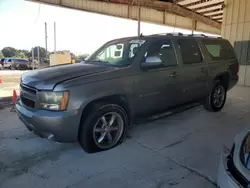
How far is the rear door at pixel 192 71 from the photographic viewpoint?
438cm

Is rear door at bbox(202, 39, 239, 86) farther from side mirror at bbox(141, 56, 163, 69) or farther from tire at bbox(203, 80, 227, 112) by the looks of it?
side mirror at bbox(141, 56, 163, 69)

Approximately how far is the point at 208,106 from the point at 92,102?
332 centimetres

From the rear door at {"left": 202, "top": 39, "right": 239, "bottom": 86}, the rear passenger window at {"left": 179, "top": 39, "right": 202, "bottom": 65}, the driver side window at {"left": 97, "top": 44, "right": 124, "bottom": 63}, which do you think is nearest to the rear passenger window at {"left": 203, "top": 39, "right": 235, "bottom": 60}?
the rear door at {"left": 202, "top": 39, "right": 239, "bottom": 86}

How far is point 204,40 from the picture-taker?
197 inches

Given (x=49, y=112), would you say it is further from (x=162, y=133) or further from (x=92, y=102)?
(x=162, y=133)

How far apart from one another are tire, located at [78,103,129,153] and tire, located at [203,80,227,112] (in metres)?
2.62

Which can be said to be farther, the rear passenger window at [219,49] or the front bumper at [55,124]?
the rear passenger window at [219,49]

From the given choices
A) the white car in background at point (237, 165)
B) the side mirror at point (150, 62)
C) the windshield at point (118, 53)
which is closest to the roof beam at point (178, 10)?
the windshield at point (118, 53)

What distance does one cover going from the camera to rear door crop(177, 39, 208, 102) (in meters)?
4.38

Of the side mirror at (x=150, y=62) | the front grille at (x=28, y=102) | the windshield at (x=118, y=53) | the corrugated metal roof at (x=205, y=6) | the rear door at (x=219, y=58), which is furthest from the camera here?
the corrugated metal roof at (x=205, y=6)

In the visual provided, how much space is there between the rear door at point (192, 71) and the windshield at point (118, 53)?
103 centimetres

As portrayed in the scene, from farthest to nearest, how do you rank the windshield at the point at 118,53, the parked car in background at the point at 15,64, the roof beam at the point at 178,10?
the parked car in background at the point at 15,64 < the roof beam at the point at 178,10 < the windshield at the point at 118,53

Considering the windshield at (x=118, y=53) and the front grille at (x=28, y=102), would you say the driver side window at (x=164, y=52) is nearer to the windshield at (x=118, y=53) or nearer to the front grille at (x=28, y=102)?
the windshield at (x=118, y=53)

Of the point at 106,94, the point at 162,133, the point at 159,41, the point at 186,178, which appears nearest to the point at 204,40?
the point at 159,41
